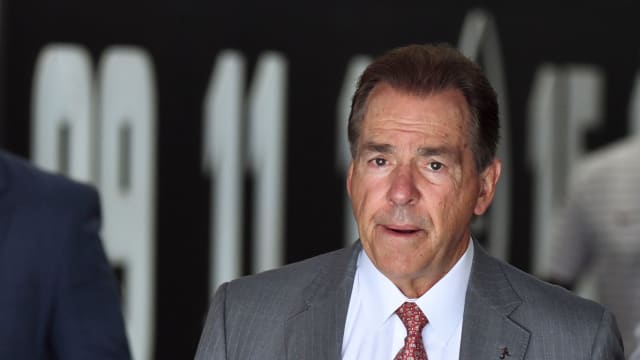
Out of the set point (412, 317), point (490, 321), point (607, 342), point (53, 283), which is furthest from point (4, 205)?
point (607, 342)

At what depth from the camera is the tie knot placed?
2.50 meters

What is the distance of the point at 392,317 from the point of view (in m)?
2.53

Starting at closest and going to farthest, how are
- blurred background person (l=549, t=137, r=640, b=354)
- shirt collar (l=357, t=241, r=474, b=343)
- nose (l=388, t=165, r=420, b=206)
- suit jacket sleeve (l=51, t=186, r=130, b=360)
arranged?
nose (l=388, t=165, r=420, b=206) → shirt collar (l=357, t=241, r=474, b=343) → suit jacket sleeve (l=51, t=186, r=130, b=360) → blurred background person (l=549, t=137, r=640, b=354)

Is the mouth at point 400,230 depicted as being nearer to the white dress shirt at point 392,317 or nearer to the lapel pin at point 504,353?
the white dress shirt at point 392,317

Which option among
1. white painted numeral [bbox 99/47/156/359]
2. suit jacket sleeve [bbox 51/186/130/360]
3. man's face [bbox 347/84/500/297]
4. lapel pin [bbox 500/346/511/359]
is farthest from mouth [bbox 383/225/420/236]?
white painted numeral [bbox 99/47/156/359]

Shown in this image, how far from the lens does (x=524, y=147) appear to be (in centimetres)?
512

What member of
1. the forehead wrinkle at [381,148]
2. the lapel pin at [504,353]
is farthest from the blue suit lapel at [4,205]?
the lapel pin at [504,353]

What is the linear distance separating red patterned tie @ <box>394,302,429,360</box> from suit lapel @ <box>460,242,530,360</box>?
0.22 feet

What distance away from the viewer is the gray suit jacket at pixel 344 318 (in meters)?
2.48

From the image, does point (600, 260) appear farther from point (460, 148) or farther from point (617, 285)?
point (460, 148)

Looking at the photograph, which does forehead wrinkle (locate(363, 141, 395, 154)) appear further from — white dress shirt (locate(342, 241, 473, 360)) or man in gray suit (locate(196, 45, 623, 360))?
white dress shirt (locate(342, 241, 473, 360))

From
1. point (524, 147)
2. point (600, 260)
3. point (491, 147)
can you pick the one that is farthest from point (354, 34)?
point (491, 147)

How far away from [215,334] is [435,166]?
46cm

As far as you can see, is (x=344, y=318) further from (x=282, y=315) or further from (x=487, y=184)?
(x=487, y=184)
